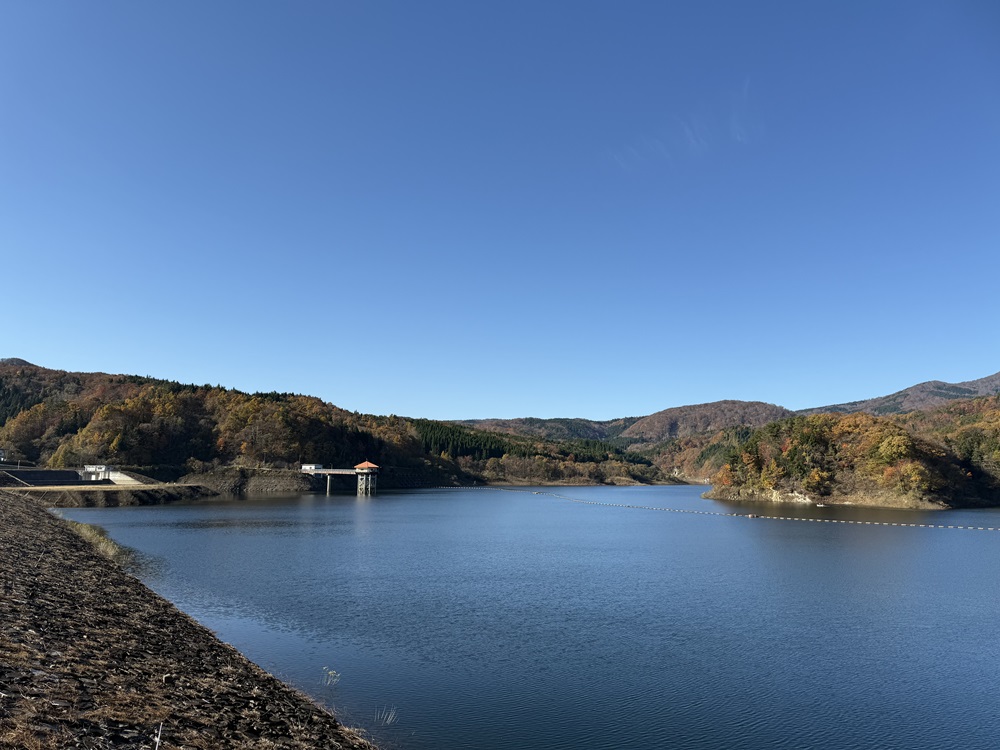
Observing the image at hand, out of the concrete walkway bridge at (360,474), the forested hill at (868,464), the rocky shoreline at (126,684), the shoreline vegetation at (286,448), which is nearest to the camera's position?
the rocky shoreline at (126,684)

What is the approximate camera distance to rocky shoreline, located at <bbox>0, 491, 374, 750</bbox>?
9.65 metres

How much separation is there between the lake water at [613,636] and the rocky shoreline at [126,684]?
1.63 metres

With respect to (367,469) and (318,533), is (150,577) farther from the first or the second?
(367,469)

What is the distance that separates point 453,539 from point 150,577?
2573 centimetres

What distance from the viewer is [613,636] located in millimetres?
21828

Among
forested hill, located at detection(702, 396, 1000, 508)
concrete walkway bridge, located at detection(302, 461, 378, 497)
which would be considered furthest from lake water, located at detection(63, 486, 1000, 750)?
concrete walkway bridge, located at detection(302, 461, 378, 497)

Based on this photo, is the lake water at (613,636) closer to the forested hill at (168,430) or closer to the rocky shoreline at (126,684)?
the rocky shoreline at (126,684)

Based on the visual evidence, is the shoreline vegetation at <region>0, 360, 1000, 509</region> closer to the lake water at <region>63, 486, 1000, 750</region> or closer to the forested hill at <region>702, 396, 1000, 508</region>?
the forested hill at <region>702, 396, 1000, 508</region>

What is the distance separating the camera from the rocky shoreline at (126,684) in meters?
9.65

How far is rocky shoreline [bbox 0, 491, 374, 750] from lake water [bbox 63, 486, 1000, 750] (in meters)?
1.63

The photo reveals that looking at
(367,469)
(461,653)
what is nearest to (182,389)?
(367,469)

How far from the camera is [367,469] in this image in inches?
5709

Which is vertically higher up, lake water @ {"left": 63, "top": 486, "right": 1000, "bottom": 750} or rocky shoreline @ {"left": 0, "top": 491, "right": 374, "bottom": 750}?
rocky shoreline @ {"left": 0, "top": 491, "right": 374, "bottom": 750}

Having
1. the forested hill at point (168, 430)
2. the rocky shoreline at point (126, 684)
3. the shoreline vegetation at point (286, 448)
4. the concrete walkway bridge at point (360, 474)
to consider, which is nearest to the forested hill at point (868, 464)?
the shoreline vegetation at point (286, 448)
